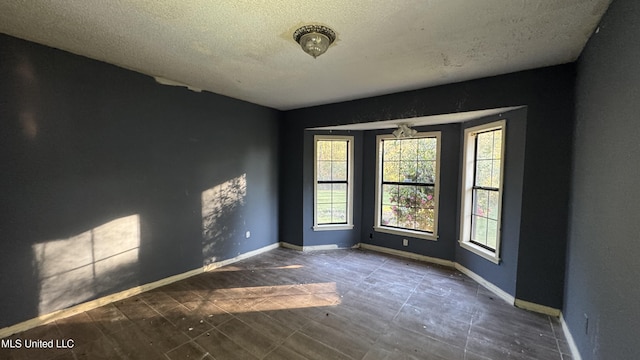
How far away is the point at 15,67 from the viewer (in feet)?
7.30

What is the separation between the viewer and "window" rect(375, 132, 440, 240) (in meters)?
4.24

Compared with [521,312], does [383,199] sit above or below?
above

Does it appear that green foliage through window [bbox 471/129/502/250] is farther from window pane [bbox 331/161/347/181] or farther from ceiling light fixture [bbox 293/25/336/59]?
ceiling light fixture [bbox 293/25/336/59]

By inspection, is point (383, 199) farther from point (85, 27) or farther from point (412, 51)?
point (85, 27)

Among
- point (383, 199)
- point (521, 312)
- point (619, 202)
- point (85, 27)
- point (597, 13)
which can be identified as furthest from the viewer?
point (383, 199)

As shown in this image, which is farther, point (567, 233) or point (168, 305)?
point (168, 305)

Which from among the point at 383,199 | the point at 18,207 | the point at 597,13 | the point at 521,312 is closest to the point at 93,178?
the point at 18,207

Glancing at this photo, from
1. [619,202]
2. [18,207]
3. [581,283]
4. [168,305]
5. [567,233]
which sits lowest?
[168,305]

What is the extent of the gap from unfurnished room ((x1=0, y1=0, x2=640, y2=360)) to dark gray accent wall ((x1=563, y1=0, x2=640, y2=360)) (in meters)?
0.02

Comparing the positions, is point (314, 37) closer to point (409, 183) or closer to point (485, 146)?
point (485, 146)

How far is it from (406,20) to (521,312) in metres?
3.19

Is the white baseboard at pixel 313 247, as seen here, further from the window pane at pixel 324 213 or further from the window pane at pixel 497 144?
the window pane at pixel 497 144

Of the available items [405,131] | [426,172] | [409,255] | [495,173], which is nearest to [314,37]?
[405,131]

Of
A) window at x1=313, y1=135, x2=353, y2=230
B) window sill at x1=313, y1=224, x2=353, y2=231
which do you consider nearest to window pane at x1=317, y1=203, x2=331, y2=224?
window at x1=313, y1=135, x2=353, y2=230
